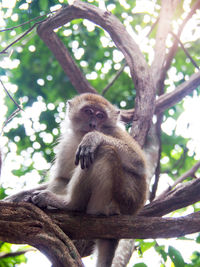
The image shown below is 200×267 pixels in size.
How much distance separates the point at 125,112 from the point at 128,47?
1.30 metres

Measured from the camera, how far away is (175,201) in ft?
14.4

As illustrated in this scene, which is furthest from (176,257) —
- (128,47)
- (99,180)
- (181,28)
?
(181,28)

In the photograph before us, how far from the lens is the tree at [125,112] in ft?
11.4

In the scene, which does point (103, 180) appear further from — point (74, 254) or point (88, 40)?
point (88, 40)

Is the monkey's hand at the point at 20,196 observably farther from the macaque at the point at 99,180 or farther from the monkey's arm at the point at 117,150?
the monkey's arm at the point at 117,150

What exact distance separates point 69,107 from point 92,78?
282cm

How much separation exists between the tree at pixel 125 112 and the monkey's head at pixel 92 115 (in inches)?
18.1

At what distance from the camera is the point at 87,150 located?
416 cm

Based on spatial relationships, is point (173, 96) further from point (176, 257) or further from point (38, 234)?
point (38, 234)

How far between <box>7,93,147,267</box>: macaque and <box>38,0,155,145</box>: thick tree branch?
2.04 feet

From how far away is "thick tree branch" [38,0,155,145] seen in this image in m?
5.82

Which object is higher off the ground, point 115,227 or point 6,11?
point 6,11

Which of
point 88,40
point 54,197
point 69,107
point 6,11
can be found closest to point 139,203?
point 54,197

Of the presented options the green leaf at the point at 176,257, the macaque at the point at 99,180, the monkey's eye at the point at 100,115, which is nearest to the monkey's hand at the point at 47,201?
the macaque at the point at 99,180
